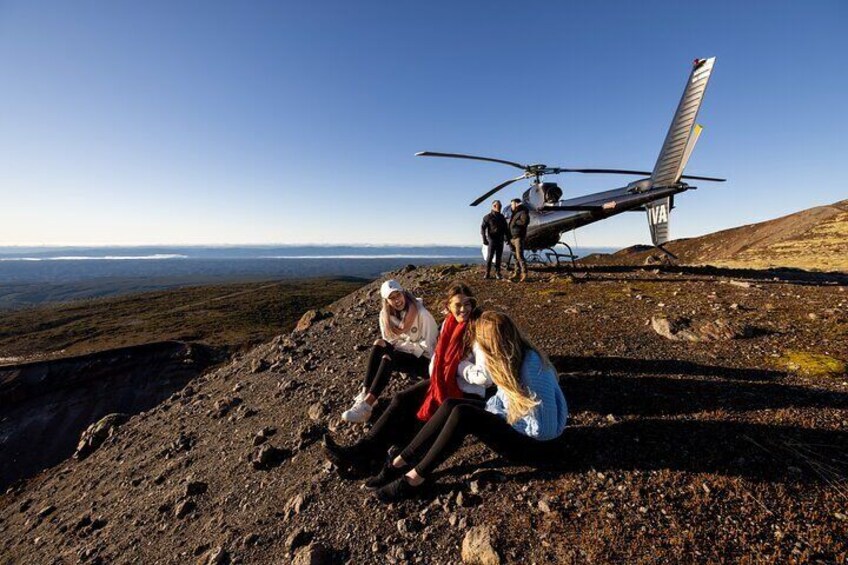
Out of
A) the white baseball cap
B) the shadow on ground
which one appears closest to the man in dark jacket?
the white baseball cap

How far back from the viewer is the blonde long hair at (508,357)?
431cm

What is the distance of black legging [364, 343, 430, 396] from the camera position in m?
6.36

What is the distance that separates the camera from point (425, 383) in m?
5.30

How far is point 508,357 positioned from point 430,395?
1377mm

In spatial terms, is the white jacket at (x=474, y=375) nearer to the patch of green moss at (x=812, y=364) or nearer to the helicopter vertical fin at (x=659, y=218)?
the patch of green moss at (x=812, y=364)

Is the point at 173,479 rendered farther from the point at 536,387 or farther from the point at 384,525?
the point at 536,387

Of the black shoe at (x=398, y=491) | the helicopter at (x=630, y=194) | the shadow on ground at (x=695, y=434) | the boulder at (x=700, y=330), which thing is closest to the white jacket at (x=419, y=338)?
the shadow on ground at (x=695, y=434)

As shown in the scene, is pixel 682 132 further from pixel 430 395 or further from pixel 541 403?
pixel 430 395

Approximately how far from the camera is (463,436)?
14.1 feet

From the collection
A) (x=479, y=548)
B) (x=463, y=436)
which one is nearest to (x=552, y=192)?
(x=463, y=436)

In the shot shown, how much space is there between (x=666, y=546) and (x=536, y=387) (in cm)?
177

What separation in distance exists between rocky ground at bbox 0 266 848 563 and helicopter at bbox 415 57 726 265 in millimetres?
4405

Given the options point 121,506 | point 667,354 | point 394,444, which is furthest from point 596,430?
point 121,506

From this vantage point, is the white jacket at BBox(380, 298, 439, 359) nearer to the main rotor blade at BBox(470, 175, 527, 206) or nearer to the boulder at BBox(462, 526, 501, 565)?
the boulder at BBox(462, 526, 501, 565)
